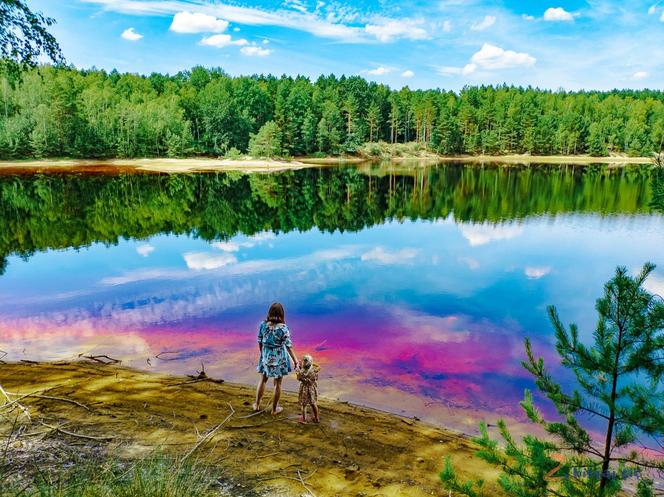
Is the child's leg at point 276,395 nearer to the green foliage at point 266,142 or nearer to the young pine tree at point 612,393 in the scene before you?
the young pine tree at point 612,393

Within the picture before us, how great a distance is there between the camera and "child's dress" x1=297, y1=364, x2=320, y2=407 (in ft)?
23.4

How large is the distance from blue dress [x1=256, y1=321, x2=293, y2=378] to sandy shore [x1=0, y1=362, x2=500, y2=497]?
29.4 inches

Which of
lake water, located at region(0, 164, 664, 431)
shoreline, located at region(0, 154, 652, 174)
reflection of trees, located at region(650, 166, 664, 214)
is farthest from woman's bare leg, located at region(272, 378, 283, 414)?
shoreline, located at region(0, 154, 652, 174)

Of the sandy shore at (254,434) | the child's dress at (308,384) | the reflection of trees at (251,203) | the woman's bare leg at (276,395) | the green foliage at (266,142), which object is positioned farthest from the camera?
the green foliage at (266,142)

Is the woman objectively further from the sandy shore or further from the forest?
the forest

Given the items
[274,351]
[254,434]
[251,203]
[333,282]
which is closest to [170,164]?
[251,203]

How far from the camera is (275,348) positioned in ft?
24.2

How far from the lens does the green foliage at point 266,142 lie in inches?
3081

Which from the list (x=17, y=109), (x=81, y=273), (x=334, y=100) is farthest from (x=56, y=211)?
(x=334, y=100)

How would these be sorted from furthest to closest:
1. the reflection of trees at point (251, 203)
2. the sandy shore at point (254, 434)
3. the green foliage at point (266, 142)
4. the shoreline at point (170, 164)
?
the green foliage at point (266, 142), the shoreline at point (170, 164), the reflection of trees at point (251, 203), the sandy shore at point (254, 434)

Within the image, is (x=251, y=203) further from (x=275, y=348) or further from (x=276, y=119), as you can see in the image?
(x=276, y=119)

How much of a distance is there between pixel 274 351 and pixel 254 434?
1.23 metres

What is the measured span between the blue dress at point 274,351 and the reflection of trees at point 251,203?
17.1 m

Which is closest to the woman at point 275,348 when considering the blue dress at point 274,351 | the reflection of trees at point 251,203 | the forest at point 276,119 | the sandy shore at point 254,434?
the blue dress at point 274,351
